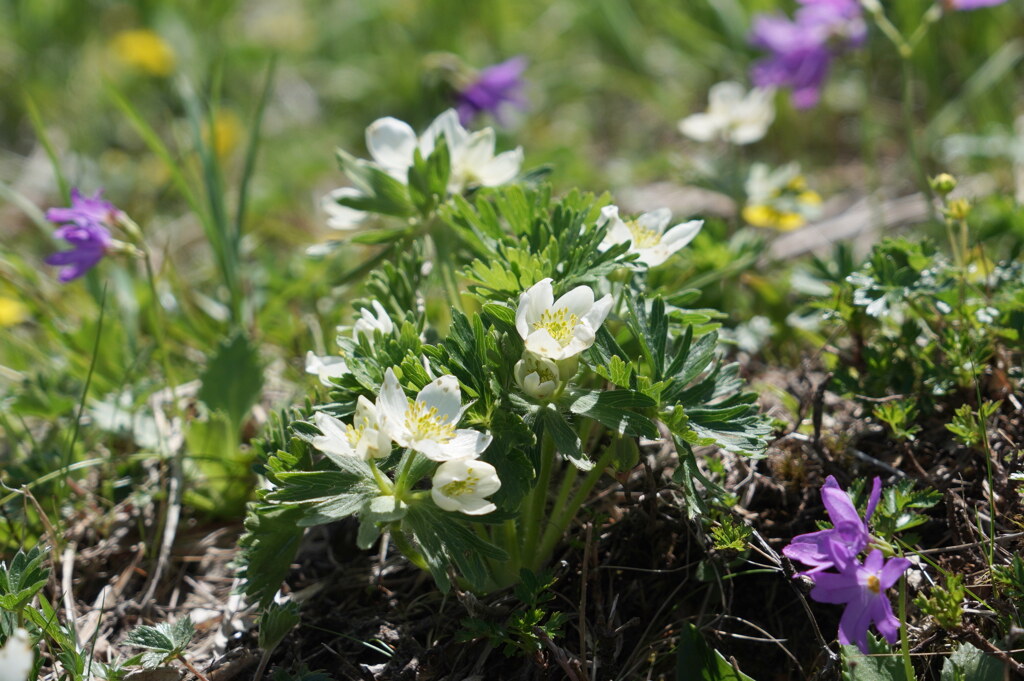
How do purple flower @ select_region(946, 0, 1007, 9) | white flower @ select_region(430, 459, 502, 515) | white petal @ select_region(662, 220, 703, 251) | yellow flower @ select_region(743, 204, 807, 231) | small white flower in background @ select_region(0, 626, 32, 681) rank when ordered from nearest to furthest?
small white flower in background @ select_region(0, 626, 32, 681), white flower @ select_region(430, 459, 502, 515), white petal @ select_region(662, 220, 703, 251), purple flower @ select_region(946, 0, 1007, 9), yellow flower @ select_region(743, 204, 807, 231)

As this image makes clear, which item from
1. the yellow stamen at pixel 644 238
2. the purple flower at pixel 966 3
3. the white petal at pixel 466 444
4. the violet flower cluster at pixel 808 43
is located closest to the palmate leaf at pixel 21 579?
the white petal at pixel 466 444

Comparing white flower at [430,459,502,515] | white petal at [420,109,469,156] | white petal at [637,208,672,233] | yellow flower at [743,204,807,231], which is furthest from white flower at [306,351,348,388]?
yellow flower at [743,204,807,231]

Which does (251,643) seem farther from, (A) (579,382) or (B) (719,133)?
(B) (719,133)

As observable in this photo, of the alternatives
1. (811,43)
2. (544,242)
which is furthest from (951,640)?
(811,43)

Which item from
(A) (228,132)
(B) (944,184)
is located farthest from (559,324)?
(A) (228,132)

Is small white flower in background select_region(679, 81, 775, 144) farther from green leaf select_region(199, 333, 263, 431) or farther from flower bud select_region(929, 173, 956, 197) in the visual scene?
green leaf select_region(199, 333, 263, 431)

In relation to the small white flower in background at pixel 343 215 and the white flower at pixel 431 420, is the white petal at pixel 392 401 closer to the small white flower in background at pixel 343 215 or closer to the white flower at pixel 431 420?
the white flower at pixel 431 420
